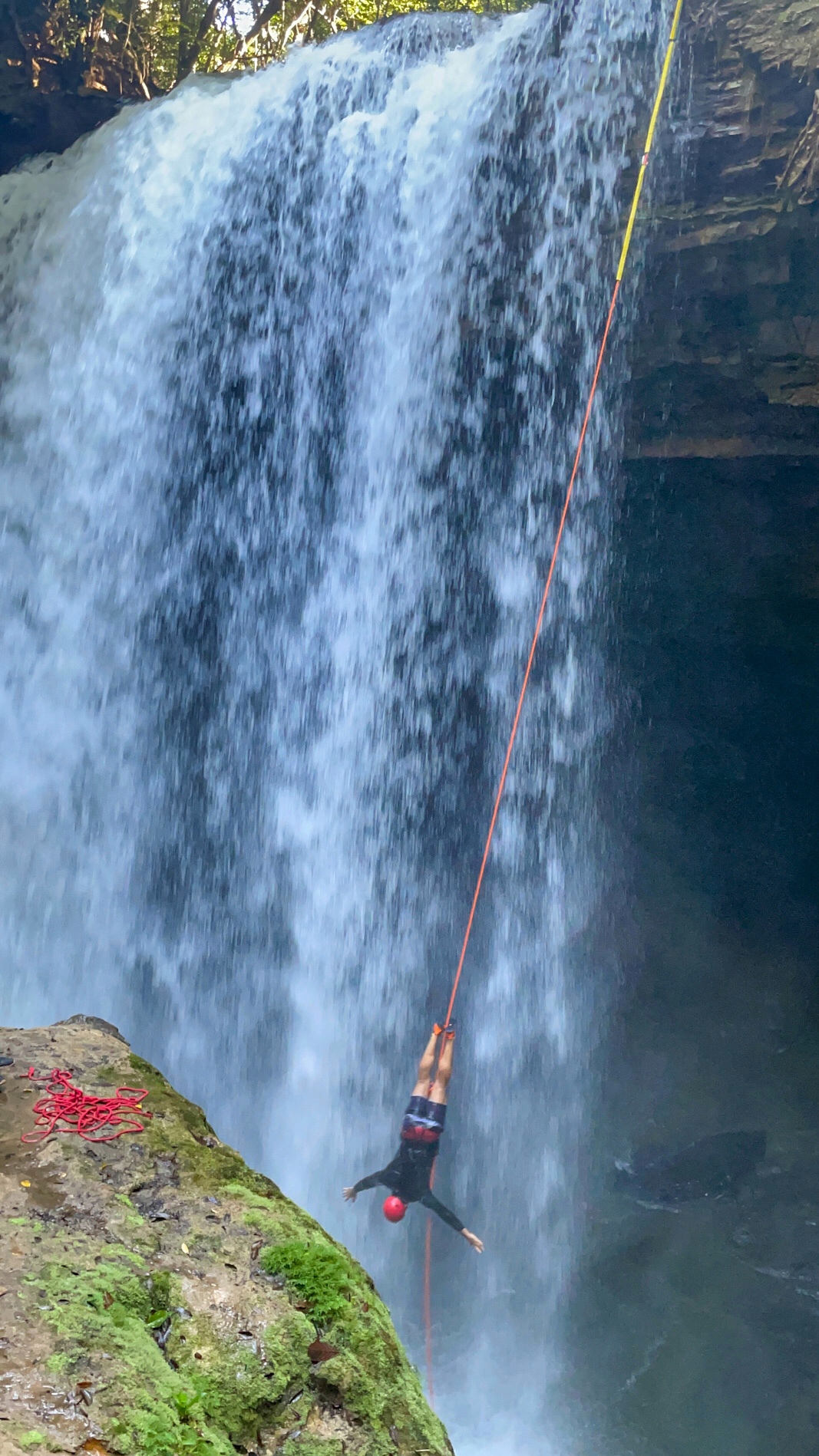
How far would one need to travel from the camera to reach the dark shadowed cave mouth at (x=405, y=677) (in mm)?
7875

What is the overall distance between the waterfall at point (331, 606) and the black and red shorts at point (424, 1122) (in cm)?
265

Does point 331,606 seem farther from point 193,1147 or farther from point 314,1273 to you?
point 314,1273

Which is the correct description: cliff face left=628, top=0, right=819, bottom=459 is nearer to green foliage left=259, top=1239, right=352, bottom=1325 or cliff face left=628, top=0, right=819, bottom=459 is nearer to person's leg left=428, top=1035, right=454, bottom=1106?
person's leg left=428, top=1035, right=454, bottom=1106

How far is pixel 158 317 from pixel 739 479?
5348mm

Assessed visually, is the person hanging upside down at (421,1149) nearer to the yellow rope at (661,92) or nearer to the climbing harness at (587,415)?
the climbing harness at (587,415)

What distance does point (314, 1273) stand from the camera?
2570 millimetres

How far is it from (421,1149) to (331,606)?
4.57 meters

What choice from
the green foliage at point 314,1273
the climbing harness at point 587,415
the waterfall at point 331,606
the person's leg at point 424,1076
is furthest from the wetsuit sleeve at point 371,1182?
the green foliage at point 314,1273

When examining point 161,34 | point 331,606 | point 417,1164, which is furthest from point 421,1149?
point 161,34

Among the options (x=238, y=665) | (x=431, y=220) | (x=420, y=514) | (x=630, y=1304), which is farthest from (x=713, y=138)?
(x=630, y=1304)

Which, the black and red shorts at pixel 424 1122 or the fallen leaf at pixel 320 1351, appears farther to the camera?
the black and red shorts at pixel 424 1122

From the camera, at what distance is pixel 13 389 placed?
9055 millimetres

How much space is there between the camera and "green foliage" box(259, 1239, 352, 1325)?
2.50m

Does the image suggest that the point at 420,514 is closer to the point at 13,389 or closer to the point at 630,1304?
the point at 13,389
